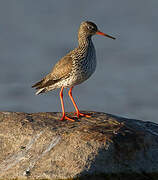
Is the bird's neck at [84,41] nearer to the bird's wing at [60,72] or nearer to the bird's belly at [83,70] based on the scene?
the bird's wing at [60,72]

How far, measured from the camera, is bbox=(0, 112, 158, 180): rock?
8977mm

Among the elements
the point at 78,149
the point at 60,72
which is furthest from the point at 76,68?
the point at 78,149

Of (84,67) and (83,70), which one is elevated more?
(84,67)

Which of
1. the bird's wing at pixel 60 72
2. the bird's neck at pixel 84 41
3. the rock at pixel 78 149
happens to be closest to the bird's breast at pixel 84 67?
the bird's wing at pixel 60 72

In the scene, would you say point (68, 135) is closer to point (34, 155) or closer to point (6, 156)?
point (34, 155)

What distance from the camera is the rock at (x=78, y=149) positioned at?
353 inches

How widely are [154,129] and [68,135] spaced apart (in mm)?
2810

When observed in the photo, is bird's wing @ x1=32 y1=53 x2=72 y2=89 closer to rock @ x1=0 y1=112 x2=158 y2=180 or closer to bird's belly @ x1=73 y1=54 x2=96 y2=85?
bird's belly @ x1=73 y1=54 x2=96 y2=85

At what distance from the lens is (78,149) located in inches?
368

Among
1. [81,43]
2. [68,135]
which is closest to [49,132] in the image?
→ [68,135]

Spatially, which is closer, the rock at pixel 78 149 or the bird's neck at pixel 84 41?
the rock at pixel 78 149

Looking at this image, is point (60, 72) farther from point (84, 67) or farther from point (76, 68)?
point (84, 67)

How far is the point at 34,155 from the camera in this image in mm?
9680

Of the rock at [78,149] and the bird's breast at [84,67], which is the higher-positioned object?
the bird's breast at [84,67]
